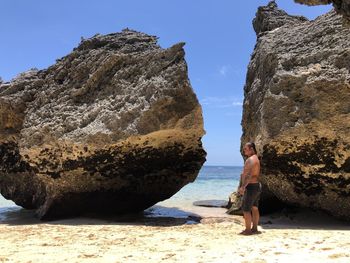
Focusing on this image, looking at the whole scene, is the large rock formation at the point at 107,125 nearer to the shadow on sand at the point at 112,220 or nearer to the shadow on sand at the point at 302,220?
the shadow on sand at the point at 112,220

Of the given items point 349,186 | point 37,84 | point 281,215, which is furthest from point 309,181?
point 37,84

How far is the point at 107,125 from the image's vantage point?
8.98 metres

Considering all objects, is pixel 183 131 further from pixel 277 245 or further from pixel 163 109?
pixel 277 245

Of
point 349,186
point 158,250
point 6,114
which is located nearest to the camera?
point 158,250

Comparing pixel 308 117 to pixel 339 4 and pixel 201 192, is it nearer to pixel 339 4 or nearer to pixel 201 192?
pixel 339 4

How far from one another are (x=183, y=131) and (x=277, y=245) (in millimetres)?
3564

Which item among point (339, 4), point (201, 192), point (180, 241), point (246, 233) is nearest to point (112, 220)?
point (180, 241)

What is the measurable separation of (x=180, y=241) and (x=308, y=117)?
3.24 m

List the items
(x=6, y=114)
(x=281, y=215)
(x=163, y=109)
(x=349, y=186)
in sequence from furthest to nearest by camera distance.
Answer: (x=6, y=114), (x=281, y=215), (x=163, y=109), (x=349, y=186)

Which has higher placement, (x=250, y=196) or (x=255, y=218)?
(x=250, y=196)

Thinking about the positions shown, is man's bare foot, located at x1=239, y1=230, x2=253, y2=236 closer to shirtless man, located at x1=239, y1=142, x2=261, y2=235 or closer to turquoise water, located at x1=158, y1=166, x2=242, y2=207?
shirtless man, located at x1=239, y1=142, x2=261, y2=235

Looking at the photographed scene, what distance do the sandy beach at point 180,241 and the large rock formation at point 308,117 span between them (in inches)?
27.4

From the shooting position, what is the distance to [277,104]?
8.20 m

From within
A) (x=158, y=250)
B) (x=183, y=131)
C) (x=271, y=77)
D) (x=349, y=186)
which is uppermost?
(x=271, y=77)
